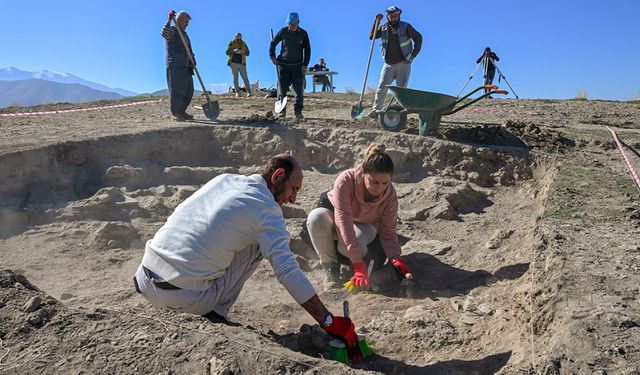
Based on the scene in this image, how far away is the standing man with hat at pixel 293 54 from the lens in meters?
8.41

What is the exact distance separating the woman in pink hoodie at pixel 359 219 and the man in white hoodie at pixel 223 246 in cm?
109

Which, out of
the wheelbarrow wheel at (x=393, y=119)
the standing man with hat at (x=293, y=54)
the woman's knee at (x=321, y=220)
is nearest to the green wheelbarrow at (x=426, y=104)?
the wheelbarrow wheel at (x=393, y=119)

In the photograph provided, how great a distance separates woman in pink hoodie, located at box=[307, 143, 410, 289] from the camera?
151 inches

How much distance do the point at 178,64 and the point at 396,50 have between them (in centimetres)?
328

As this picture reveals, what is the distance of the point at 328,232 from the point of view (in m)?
4.26

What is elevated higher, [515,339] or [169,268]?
[169,268]

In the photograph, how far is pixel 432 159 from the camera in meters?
6.95

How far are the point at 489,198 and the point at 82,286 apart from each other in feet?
14.4

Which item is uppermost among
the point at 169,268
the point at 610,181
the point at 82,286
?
the point at 610,181

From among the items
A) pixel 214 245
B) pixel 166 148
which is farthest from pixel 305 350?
pixel 166 148

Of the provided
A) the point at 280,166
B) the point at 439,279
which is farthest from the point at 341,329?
the point at 439,279

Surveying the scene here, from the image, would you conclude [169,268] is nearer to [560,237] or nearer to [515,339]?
[515,339]

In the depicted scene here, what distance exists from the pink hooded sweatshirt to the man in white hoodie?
118cm

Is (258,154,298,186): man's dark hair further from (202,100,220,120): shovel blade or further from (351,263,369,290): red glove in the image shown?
A: (202,100,220,120): shovel blade
